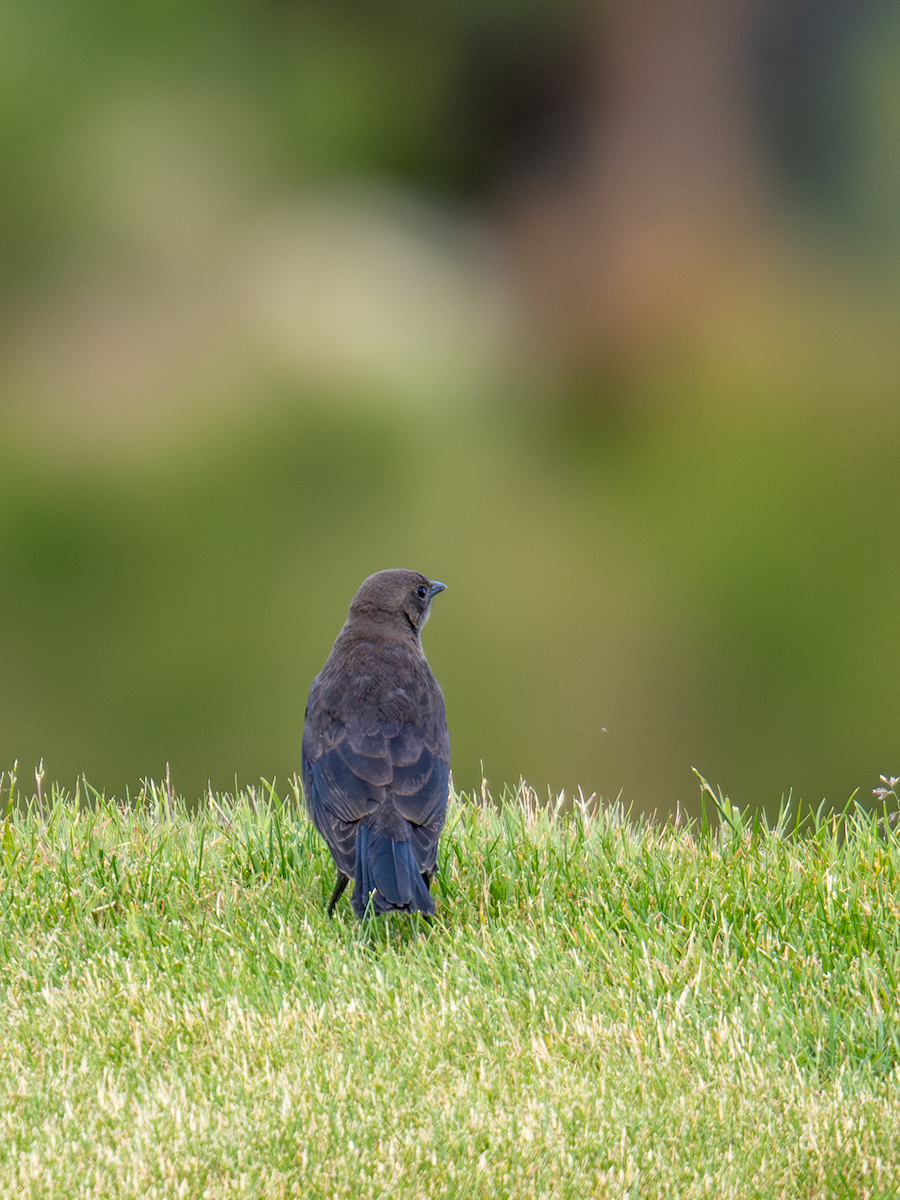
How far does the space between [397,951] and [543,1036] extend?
28.1 inches

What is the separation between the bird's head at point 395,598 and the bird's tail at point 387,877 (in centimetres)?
114

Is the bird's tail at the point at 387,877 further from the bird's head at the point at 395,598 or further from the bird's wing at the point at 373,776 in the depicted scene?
the bird's head at the point at 395,598

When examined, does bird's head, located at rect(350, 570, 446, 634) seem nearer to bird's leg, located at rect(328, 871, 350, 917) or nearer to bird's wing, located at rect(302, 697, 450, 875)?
bird's wing, located at rect(302, 697, 450, 875)

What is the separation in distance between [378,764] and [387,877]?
431 mm

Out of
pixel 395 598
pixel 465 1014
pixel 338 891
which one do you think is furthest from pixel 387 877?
pixel 395 598

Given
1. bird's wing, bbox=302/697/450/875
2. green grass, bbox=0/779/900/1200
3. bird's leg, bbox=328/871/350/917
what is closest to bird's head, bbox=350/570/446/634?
bird's wing, bbox=302/697/450/875

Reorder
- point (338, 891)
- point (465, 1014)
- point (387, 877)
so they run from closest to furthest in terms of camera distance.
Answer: point (465, 1014), point (387, 877), point (338, 891)

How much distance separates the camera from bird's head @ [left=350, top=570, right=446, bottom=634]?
5.10 m

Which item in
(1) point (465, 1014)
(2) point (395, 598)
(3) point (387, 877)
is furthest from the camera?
(2) point (395, 598)

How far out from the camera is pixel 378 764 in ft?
14.2

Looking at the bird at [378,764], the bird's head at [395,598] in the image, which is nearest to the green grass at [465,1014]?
the bird at [378,764]

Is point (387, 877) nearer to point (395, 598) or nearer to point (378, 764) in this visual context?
point (378, 764)

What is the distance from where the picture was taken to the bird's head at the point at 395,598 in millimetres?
5102

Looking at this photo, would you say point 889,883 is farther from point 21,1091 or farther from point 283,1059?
point 21,1091
